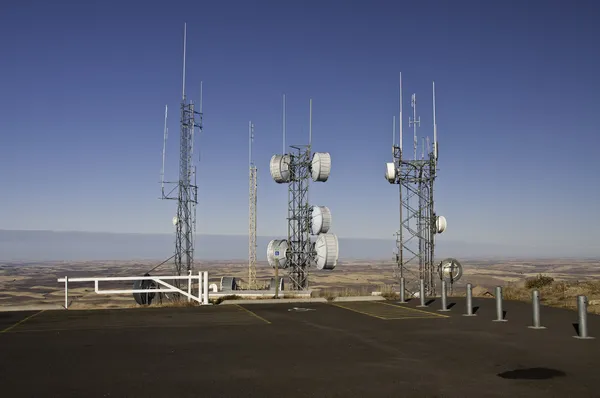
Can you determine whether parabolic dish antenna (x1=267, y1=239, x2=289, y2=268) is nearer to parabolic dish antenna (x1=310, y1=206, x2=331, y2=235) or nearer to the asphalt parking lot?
parabolic dish antenna (x1=310, y1=206, x2=331, y2=235)

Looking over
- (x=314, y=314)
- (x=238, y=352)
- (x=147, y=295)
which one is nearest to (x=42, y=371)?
(x=238, y=352)

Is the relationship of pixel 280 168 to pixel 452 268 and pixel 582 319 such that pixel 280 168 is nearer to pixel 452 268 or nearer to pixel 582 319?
pixel 452 268

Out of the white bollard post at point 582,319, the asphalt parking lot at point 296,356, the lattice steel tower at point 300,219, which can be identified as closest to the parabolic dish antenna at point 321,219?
the lattice steel tower at point 300,219

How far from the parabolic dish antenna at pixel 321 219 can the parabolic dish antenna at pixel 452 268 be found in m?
11.1

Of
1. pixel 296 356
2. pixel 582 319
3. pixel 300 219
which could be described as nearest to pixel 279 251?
pixel 300 219

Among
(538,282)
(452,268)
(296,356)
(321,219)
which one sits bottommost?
(296,356)

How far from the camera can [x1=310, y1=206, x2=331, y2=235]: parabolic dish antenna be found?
3484cm

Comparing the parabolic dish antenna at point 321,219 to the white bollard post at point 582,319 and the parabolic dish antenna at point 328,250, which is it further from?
the white bollard post at point 582,319

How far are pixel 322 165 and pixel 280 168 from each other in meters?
3.63

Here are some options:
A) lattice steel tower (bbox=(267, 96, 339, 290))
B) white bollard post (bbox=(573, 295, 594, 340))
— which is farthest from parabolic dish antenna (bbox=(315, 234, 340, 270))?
white bollard post (bbox=(573, 295, 594, 340))

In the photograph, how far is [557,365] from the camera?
35.6ft

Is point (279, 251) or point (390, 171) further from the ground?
point (390, 171)

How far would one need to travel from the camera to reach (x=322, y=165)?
35.0m

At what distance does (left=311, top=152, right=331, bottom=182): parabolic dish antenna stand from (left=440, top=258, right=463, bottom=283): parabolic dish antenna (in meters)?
12.3
